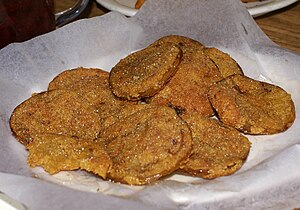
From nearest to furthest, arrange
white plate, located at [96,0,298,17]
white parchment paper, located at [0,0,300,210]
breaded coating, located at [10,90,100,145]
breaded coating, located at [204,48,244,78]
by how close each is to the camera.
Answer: white parchment paper, located at [0,0,300,210] → breaded coating, located at [10,90,100,145] → breaded coating, located at [204,48,244,78] → white plate, located at [96,0,298,17]

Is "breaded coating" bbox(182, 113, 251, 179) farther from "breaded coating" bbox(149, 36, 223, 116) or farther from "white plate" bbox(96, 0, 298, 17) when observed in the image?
"white plate" bbox(96, 0, 298, 17)

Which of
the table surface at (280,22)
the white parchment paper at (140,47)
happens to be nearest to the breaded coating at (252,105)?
the white parchment paper at (140,47)

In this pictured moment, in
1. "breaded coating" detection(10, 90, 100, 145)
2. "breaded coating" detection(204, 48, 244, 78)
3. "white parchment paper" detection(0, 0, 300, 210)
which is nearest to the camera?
"white parchment paper" detection(0, 0, 300, 210)

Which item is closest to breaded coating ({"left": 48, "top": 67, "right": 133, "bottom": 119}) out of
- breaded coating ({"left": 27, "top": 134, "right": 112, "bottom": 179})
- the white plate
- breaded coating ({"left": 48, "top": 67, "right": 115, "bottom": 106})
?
breaded coating ({"left": 48, "top": 67, "right": 115, "bottom": 106})

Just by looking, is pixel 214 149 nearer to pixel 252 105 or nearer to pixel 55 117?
pixel 252 105

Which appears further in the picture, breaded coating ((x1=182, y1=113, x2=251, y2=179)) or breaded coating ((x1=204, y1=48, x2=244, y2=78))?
breaded coating ((x1=204, y1=48, x2=244, y2=78))

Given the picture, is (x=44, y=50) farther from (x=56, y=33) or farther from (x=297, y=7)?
(x=297, y=7)

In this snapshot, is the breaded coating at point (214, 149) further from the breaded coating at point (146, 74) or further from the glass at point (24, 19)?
the glass at point (24, 19)
